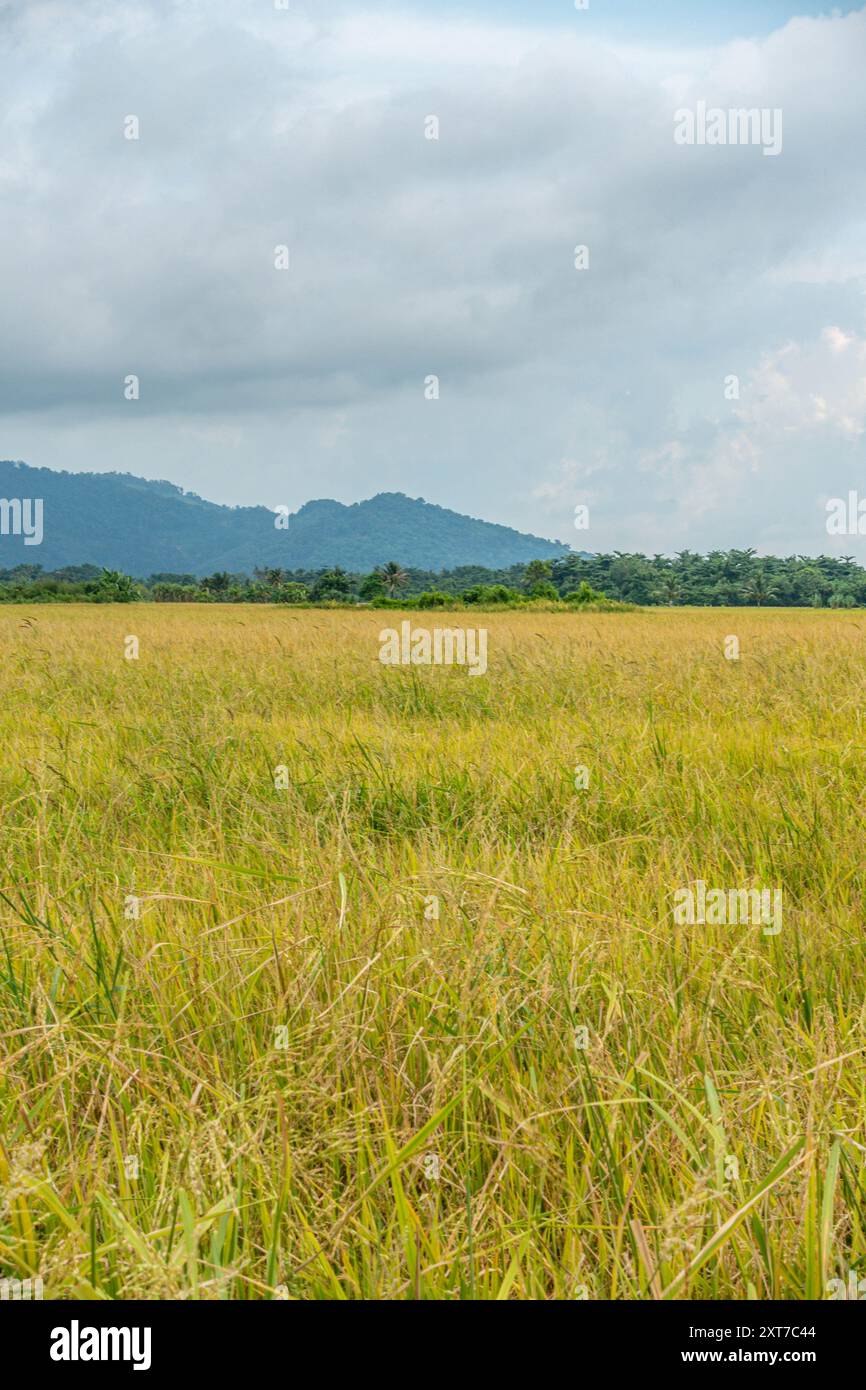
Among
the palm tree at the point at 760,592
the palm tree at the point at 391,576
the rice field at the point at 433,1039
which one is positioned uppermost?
the palm tree at the point at 391,576

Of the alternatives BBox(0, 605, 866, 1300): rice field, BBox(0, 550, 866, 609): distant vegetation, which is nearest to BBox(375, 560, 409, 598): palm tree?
BBox(0, 550, 866, 609): distant vegetation

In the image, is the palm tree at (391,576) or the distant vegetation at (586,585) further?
the palm tree at (391,576)

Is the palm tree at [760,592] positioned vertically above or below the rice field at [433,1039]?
above

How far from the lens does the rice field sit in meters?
1.29

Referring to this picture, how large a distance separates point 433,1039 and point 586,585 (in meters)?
62.3

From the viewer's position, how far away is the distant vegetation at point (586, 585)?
210 ft

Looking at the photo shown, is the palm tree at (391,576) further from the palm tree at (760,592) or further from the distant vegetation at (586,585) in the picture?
the palm tree at (760,592)

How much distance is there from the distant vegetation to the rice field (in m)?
49.6

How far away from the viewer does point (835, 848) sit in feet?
10.1

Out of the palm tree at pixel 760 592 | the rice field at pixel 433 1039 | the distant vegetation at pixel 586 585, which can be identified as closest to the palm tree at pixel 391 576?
the distant vegetation at pixel 586 585

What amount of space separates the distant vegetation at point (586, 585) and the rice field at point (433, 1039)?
1954 inches

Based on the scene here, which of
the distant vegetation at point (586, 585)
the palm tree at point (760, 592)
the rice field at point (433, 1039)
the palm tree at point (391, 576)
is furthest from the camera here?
the palm tree at point (391, 576)
